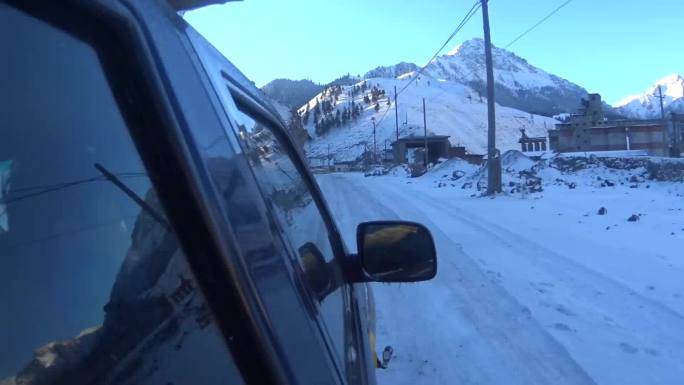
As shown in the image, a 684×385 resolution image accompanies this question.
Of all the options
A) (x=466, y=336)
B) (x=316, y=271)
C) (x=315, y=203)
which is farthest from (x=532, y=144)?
(x=316, y=271)

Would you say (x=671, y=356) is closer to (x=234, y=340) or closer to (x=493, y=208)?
(x=234, y=340)

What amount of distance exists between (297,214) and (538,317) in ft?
13.1

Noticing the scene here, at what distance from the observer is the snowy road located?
164 inches

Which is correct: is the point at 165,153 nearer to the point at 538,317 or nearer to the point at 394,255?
the point at 394,255

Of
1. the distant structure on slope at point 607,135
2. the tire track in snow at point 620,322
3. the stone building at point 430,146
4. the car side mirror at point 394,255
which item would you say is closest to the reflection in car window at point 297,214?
the car side mirror at point 394,255

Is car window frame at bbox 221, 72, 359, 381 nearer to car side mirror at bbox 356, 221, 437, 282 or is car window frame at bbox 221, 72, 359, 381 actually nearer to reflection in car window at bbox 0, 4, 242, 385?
car side mirror at bbox 356, 221, 437, 282

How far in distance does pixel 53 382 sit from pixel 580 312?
539cm

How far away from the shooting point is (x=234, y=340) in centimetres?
99

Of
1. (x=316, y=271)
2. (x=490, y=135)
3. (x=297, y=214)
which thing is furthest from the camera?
(x=490, y=135)

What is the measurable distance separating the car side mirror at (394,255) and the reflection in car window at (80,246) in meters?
1.39

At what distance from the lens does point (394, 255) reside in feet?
Result: 7.75

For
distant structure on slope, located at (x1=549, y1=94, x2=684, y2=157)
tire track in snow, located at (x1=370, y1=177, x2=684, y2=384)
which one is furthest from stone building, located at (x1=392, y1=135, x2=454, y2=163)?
tire track in snow, located at (x1=370, y1=177, x2=684, y2=384)

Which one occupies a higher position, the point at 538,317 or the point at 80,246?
the point at 80,246

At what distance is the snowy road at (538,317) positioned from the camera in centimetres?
418
